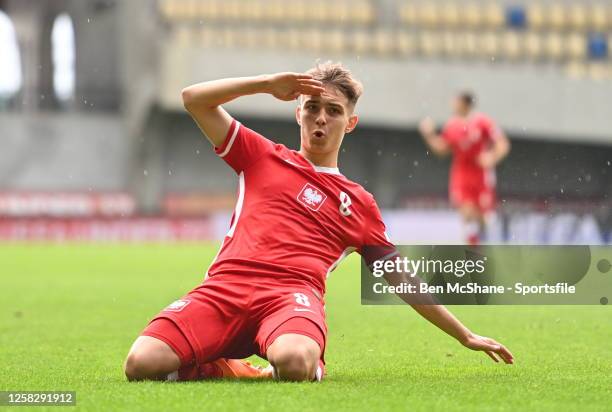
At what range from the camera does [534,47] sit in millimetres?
33531

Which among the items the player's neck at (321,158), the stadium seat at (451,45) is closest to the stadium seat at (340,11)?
the stadium seat at (451,45)

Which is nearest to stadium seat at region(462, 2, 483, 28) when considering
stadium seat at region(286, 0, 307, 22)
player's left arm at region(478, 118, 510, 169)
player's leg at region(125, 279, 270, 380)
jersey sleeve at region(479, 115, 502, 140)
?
stadium seat at region(286, 0, 307, 22)

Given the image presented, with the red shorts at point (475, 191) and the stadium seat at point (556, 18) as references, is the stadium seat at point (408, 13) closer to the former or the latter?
the stadium seat at point (556, 18)

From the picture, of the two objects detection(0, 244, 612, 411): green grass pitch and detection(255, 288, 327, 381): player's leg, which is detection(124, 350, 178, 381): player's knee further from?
detection(255, 288, 327, 381): player's leg

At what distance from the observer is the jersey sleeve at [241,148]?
5.17m

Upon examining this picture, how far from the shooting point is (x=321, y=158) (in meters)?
5.26

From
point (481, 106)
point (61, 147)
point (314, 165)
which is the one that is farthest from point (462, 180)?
point (61, 147)

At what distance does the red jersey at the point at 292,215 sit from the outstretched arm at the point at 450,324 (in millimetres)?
217

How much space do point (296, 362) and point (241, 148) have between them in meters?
1.02

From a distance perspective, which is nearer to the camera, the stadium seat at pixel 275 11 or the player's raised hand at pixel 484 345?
the player's raised hand at pixel 484 345

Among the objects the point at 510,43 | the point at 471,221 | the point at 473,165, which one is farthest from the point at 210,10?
the point at 471,221

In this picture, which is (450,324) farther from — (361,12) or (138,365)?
(361,12)

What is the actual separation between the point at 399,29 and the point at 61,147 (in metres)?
9.88

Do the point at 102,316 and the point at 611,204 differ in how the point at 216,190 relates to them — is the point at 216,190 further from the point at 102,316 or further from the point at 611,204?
the point at 102,316
